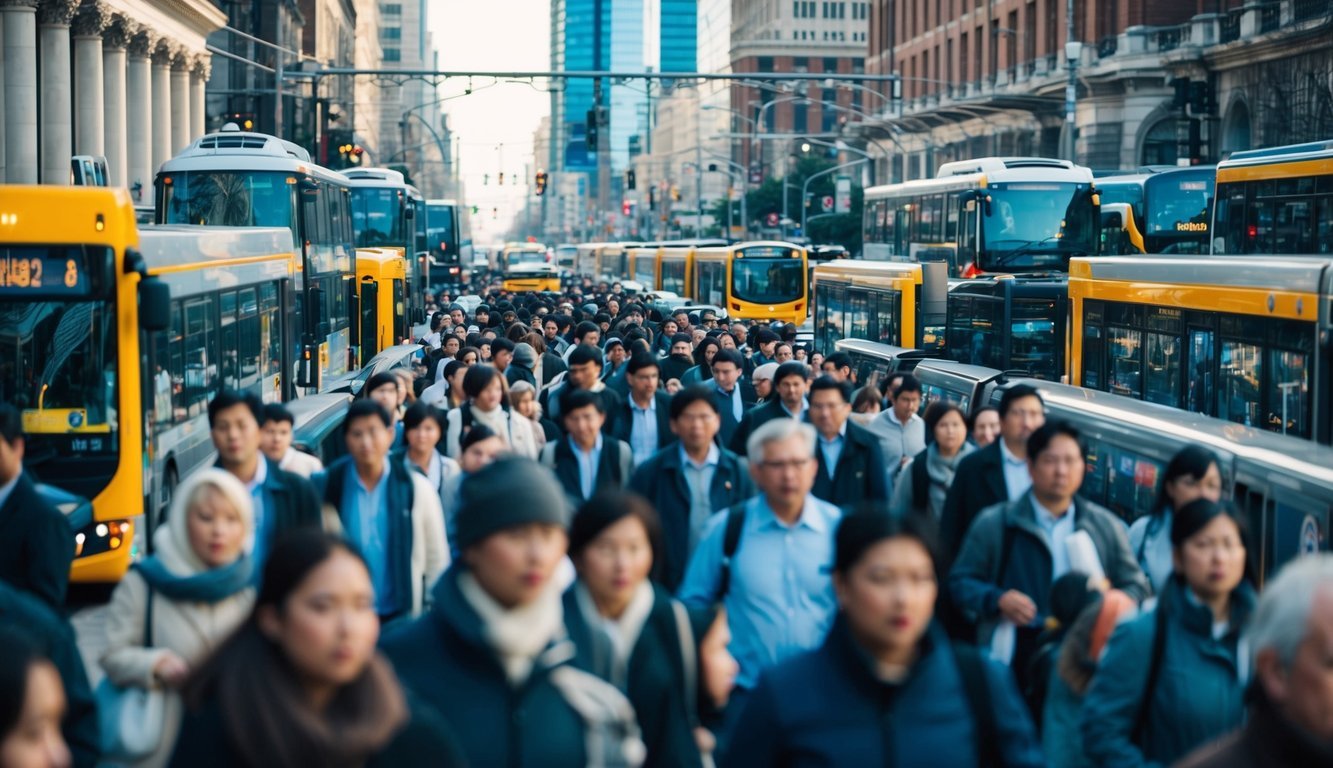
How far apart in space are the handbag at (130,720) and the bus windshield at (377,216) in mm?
41275

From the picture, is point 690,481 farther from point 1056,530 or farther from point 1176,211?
point 1176,211

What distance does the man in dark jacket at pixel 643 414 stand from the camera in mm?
11805

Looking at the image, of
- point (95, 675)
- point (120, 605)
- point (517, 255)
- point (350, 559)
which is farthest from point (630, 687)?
point (517, 255)

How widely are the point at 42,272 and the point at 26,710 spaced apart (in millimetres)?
11145

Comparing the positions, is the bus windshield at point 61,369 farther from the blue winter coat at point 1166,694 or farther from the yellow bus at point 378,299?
the yellow bus at point 378,299

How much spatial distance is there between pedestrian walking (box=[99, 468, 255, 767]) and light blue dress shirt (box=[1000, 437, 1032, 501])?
3.86 meters

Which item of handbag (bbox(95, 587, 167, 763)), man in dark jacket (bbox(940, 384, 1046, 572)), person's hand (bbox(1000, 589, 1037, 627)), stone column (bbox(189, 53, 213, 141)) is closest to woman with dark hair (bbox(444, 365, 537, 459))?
man in dark jacket (bbox(940, 384, 1046, 572))

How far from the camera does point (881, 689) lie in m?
4.26

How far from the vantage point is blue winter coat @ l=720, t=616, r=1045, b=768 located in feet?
13.9

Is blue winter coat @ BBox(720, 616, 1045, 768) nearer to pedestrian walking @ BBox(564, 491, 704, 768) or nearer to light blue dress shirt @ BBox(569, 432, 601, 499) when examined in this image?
pedestrian walking @ BBox(564, 491, 704, 768)

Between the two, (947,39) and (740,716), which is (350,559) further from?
(947,39)

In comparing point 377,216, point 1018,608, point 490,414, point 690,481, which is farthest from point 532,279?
point 1018,608

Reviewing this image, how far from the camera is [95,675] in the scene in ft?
37.1

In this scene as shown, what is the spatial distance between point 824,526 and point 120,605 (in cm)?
234
